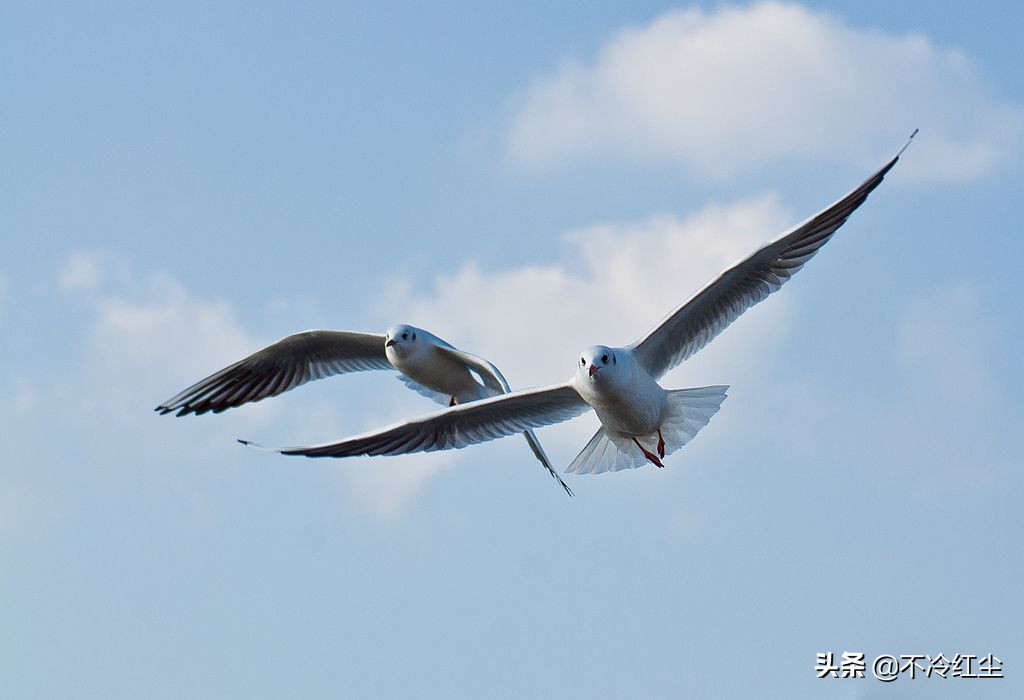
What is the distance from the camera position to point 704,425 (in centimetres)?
970

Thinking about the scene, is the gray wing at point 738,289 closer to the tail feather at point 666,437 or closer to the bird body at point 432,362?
the tail feather at point 666,437

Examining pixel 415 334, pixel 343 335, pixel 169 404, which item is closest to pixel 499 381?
pixel 415 334

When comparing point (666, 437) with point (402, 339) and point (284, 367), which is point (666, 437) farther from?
point (284, 367)

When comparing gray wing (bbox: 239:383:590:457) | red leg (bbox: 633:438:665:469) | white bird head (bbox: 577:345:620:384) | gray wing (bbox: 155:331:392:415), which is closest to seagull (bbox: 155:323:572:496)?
gray wing (bbox: 155:331:392:415)

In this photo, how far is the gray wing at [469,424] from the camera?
9.43 metres

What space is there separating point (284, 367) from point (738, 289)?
4706 millimetres

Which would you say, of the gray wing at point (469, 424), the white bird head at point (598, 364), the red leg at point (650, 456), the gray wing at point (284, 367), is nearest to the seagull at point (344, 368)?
the gray wing at point (284, 367)

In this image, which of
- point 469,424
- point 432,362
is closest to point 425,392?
point 432,362

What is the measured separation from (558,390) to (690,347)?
0.98 m

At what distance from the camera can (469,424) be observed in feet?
32.3

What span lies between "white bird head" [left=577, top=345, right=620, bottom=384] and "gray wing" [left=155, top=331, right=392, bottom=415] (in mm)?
3674

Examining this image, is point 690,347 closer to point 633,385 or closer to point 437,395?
point 633,385

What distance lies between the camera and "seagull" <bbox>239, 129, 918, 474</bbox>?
919 centimetres

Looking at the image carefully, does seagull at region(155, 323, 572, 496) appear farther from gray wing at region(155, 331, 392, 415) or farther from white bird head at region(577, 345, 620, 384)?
white bird head at region(577, 345, 620, 384)
